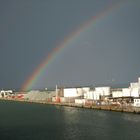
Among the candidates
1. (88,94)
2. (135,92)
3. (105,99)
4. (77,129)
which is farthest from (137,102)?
(88,94)

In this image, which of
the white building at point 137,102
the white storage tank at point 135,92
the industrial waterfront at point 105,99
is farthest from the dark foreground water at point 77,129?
the white storage tank at point 135,92

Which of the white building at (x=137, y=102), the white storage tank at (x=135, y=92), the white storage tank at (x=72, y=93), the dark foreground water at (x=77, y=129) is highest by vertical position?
the white storage tank at (x=72, y=93)

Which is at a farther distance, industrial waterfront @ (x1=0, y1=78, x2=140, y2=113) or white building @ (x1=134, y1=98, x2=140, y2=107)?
industrial waterfront @ (x1=0, y1=78, x2=140, y2=113)

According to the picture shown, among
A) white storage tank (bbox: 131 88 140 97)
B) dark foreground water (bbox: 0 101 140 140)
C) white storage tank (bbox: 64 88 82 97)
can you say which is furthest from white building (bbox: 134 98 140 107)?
white storage tank (bbox: 64 88 82 97)

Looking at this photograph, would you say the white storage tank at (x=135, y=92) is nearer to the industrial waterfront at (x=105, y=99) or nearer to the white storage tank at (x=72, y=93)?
the industrial waterfront at (x=105, y=99)

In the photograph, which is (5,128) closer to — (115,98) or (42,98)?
A: (115,98)

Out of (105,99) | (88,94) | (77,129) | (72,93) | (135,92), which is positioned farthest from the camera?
(72,93)

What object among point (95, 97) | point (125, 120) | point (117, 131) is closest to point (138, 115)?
point (125, 120)

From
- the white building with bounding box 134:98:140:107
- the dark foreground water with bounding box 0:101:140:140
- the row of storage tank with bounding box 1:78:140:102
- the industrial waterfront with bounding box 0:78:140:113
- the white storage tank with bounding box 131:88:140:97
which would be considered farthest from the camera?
the row of storage tank with bounding box 1:78:140:102

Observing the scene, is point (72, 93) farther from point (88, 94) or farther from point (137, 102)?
point (137, 102)

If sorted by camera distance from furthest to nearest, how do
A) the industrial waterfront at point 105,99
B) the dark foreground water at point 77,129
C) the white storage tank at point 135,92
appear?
the white storage tank at point 135,92, the industrial waterfront at point 105,99, the dark foreground water at point 77,129

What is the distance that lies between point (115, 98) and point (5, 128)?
24.7 m

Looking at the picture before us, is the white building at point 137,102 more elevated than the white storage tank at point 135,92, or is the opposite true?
the white storage tank at point 135,92

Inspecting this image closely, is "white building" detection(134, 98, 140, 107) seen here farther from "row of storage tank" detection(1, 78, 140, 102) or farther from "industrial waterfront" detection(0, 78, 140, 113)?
"row of storage tank" detection(1, 78, 140, 102)
